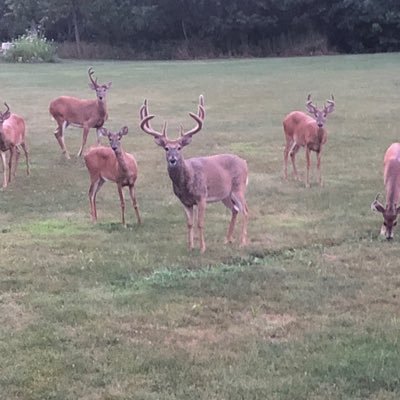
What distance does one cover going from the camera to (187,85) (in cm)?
2645

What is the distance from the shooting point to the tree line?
44656 millimetres

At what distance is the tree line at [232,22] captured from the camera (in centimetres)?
4466

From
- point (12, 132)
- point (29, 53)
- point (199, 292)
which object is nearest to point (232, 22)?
point (29, 53)

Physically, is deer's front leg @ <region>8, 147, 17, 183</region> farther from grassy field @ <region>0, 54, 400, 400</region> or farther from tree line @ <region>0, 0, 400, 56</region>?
tree line @ <region>0, 0, 400, 56</region>

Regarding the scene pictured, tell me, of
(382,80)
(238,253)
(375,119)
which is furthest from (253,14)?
→ (238,253)

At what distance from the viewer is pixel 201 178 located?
7.91 metres

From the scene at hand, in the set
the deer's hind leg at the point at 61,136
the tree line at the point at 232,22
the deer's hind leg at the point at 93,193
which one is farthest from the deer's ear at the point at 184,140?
the tree line at the point at 232,22

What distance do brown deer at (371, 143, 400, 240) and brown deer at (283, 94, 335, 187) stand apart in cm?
214

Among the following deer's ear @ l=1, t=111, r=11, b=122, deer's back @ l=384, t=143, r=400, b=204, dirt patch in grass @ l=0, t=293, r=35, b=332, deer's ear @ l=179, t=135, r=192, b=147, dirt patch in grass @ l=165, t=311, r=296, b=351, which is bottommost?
dirt patch in grass @ l=165, t=311, r=296, b=351

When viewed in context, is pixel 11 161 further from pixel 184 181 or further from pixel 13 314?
pixel 13 314

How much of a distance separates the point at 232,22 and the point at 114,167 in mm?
37997

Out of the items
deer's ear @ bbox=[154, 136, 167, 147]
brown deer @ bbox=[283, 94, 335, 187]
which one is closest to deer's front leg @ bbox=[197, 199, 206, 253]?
deer's ear @ bbox=[154, 136, 167, 147]

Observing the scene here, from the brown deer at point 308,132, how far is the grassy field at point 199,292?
0.33 metres

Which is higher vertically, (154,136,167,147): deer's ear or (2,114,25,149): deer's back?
(154,136,167,147): deer's ear
